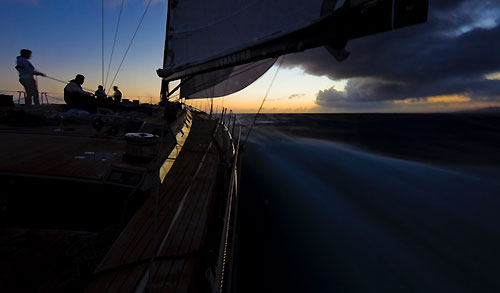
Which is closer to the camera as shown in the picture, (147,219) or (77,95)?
(147,219)

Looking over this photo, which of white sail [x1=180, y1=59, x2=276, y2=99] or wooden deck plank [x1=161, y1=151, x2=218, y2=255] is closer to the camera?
wooden deck plank [x1=161, y1=151, x2=218, y2=255]

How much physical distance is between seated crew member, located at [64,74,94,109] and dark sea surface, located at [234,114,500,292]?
8.49 m

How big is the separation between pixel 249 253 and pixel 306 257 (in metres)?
1.45

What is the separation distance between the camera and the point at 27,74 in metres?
8.45

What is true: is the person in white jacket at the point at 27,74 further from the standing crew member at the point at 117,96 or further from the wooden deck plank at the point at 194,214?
the wooden deck plank at the point at 194,214

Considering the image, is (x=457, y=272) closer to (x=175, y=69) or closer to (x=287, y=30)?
(x=287, y=30)

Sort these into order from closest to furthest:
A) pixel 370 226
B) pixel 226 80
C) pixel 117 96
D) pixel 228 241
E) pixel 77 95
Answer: pixel 228 241, pixel 370 226, pixel 77 95, pixel 226 80, pixel 117 96

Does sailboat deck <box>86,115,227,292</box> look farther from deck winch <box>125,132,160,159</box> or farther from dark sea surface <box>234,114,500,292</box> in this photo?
dark sea surface <box>234,114,500,292</box>

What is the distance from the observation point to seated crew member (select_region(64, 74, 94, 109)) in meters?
8.26

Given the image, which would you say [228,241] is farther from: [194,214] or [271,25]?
[271,25]

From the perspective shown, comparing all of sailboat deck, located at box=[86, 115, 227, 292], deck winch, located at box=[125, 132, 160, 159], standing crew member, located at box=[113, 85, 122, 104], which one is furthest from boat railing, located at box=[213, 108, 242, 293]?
standing crew member, located at box=[113, 85, 122, 104]

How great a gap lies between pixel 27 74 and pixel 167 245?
11585mm

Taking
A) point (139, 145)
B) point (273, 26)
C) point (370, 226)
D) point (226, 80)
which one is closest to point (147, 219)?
point (139, 145)

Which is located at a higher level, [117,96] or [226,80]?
[226,80]
